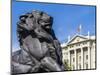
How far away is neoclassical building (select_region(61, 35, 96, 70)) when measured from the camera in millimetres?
2496

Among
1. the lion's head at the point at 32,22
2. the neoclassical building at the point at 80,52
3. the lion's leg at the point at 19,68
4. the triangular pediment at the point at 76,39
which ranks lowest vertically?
the lion's leg at the point at 19,68

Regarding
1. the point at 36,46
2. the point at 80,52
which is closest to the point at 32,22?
the point at 36,46

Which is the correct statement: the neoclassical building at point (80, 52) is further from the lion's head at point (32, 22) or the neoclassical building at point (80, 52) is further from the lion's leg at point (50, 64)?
the lion's head at point (32, 22)

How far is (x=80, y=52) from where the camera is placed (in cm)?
255

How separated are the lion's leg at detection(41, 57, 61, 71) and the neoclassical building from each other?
146 millimetres

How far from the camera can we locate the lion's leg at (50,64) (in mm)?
2379

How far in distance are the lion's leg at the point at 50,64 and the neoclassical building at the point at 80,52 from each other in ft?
0.48

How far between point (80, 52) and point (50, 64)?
1.36 feet

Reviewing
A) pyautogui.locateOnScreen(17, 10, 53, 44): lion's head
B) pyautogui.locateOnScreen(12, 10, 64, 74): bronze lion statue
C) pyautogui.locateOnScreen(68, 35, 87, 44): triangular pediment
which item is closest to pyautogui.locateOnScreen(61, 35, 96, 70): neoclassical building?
pyautogui.locateOnScreen(68, 35, 87, 44): triangular pediment

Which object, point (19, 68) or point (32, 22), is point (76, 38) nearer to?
point (32, 22)

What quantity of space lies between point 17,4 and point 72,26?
2.29 feet

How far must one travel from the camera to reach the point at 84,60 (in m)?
2.55

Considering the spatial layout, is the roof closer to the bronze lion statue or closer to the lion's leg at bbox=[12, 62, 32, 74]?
the bronze lion statue

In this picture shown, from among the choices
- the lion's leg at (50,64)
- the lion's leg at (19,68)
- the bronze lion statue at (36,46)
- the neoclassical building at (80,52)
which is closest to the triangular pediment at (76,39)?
the neoclassical building at (80,52)
